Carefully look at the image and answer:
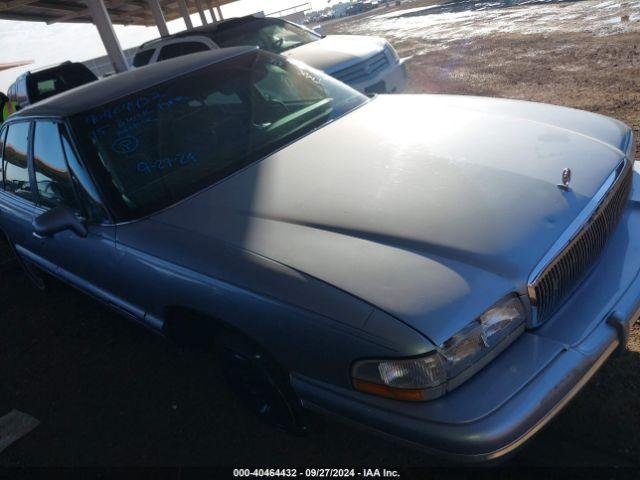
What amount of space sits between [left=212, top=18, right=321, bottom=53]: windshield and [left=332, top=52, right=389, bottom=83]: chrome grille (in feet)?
4.85

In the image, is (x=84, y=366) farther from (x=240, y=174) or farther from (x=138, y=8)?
(x=138, y=8)

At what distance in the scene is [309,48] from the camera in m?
6.80

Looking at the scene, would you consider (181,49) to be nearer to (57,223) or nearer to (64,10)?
(57,223)

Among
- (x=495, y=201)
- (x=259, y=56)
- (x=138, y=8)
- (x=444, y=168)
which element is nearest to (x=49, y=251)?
(x=259, y=56)

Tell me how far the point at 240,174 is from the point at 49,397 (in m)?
1.98

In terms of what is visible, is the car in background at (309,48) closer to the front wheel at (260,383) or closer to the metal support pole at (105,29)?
the front wheel at (260,383)

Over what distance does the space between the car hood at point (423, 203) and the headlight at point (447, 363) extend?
55 mm

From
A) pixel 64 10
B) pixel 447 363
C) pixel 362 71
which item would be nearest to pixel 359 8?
pixel 64 10

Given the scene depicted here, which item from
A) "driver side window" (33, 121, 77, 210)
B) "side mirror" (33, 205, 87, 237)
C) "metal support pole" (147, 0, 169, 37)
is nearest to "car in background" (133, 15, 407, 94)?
"driver side window" (33, 121, 77, 210)

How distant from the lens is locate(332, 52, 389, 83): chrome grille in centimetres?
592

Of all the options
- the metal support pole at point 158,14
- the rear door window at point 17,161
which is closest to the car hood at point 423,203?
the rear door window at point 17,161

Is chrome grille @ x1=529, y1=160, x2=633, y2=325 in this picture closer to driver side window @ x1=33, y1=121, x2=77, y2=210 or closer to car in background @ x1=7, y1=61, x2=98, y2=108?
driver side window @ x1=33, y1=121, x2=77, y2=210

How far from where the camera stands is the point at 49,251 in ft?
11.2

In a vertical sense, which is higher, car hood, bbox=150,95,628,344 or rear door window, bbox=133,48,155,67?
rear door window, bbox=133,48,155,67
